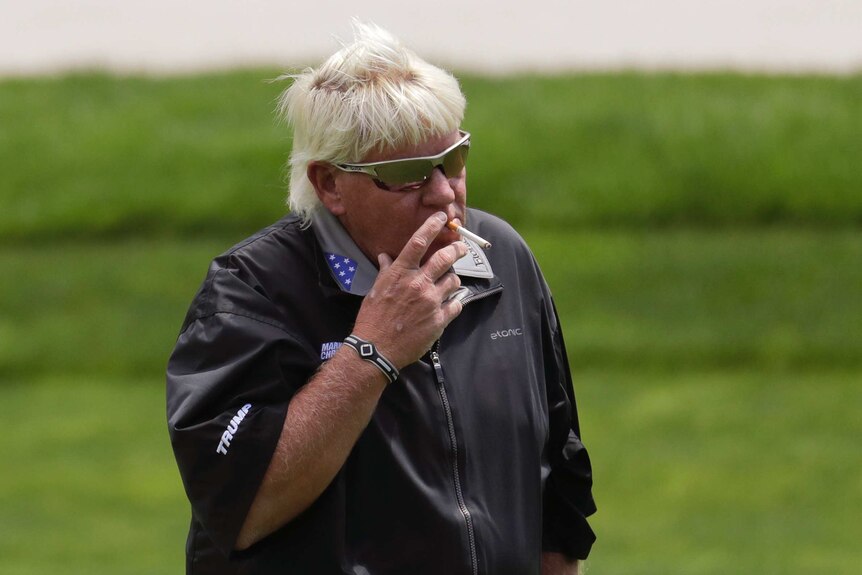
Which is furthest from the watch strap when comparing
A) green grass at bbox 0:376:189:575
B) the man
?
green grass at bbox 0:376:189:575

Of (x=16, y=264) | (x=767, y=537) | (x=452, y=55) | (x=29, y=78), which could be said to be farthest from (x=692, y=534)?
(x=29, y=78)

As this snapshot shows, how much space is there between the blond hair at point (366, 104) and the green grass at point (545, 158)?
5980mm

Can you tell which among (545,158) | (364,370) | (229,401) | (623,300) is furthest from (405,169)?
(545,158)

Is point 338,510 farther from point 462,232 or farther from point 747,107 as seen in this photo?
point 747,107

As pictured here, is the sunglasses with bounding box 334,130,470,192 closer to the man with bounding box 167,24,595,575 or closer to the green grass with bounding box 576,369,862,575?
the man with bounding box 167,24,595,575

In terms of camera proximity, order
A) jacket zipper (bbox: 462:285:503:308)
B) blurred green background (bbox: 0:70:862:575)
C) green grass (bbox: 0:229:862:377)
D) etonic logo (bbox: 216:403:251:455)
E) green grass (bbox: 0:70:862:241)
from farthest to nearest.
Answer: green grass (bbox: 0:70:862:241) < green grass (bbox: 0:229:862:377) < blurred green background (bbox: 0:70:862:575) < jacket zipper (bbox: 462:285:503:308) < etonic logo (bbox: 216:403:251:455)

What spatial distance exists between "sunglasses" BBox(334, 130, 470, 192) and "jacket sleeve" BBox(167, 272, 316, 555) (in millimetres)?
269

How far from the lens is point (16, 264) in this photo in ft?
26.8

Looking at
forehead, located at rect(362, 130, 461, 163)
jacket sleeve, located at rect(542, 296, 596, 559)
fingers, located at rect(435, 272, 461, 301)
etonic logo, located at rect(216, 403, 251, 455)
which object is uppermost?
forehead, located at rect(362, 130, 461, 163)

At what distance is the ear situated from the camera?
7.95 ft

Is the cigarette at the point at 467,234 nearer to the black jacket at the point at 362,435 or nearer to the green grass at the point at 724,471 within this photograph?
the black jacket at the point at 362,435

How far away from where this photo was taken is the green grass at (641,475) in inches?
219

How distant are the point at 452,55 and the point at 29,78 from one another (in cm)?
291

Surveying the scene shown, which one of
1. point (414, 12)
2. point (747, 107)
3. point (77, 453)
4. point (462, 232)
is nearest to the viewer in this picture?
point (462, 232)
